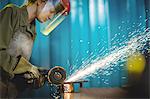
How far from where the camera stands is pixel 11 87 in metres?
2.15

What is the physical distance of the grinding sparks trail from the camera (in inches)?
86.5

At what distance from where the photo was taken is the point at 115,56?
86.9 inches

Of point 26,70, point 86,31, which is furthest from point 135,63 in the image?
point 26,70

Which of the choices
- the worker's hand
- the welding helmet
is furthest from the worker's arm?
the welding helmet

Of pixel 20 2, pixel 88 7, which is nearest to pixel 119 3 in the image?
pixel 88 7

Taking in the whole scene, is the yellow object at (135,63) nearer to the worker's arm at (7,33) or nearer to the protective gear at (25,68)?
the protective gear at (25,68)

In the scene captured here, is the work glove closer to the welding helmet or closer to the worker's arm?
the worker's arm

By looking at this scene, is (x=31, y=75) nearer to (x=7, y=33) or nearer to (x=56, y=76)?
(x=56, y=76)

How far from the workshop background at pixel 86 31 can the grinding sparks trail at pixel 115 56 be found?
5 centimetres

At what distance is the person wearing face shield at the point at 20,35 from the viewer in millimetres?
2129

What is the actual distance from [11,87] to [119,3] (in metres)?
1.09

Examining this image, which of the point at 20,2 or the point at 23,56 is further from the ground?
Result: the point at 20,2

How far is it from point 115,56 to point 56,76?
49 cm

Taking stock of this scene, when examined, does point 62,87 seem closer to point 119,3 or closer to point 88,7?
point 88,7
